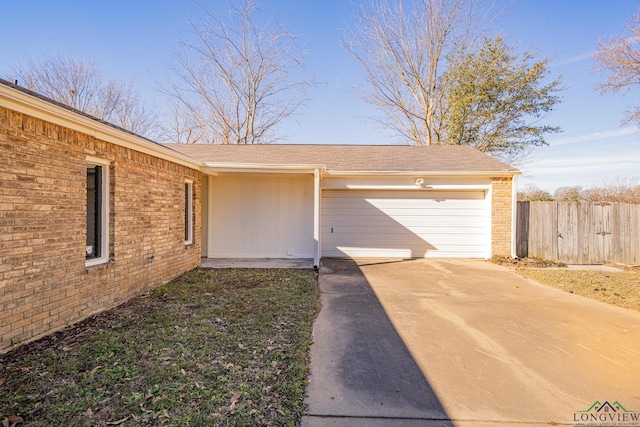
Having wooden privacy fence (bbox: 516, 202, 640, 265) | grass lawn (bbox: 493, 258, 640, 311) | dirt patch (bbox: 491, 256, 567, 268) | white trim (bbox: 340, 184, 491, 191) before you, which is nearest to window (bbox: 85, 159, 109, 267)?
white trim (bbox: 340, 184, 491, 191)

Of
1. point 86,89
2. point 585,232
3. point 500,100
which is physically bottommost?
point 585,232

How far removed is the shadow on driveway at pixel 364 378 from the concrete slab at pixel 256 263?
349 cm

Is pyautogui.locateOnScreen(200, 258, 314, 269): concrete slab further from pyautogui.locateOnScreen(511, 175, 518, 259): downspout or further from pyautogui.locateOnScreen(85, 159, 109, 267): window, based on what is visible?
pyautogui.locateOnScreen(511, 175, 518, 259): downspout

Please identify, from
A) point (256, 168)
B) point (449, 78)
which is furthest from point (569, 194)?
point (256, 168)

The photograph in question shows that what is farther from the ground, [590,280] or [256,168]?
[256,168]

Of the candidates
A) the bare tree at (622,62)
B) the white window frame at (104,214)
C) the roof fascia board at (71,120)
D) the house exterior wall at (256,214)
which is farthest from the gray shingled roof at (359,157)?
the white window frame at (104,214)

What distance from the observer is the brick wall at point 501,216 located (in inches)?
358

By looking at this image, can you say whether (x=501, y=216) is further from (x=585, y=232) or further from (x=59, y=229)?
(x=59, y=229)

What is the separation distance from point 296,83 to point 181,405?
18.2 m

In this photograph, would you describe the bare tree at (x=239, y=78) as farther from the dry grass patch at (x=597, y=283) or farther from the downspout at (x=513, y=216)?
the dry grass patch at (x=597, y=283)

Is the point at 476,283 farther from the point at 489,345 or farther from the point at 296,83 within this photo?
the point at 296,83

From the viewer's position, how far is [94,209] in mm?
4668

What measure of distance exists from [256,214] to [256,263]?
1.52 m

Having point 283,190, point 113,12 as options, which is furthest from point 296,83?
point 283,190
